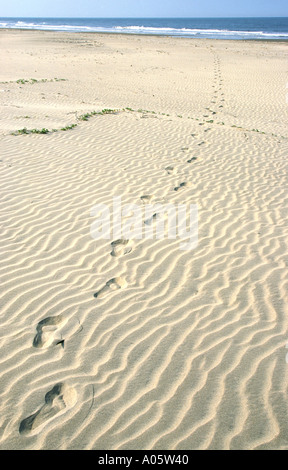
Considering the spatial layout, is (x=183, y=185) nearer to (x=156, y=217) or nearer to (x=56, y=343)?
(x=156, y=217)

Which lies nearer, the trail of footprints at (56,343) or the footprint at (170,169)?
the trail of footprints at (56,343)

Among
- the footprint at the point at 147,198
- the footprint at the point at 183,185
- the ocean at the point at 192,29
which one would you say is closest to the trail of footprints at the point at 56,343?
the footprint at the point at 147,198

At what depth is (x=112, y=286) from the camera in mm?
4223

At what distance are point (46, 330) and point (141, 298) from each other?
108 cm

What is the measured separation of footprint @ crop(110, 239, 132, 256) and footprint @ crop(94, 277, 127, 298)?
54 centimetres

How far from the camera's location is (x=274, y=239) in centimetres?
527

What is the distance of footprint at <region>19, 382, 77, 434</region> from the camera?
→ 9.07ft

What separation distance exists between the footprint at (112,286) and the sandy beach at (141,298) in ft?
0.07

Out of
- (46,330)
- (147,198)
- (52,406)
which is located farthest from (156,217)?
(52,406)

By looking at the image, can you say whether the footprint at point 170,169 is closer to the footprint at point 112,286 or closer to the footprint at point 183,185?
the footprint at point 183,185

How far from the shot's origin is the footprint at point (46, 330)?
3441 mm

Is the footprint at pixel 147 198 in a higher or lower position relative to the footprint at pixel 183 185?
lower

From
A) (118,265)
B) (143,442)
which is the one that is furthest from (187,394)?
(118,265)

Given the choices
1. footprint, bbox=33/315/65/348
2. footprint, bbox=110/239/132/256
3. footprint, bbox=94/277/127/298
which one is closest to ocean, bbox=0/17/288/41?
footprint, bbox=110/239/132/256
